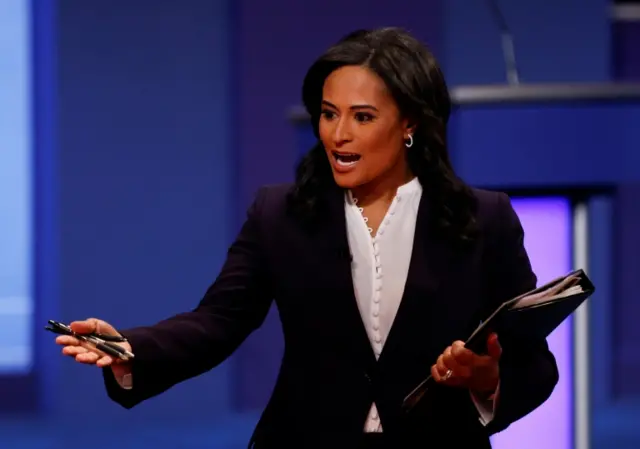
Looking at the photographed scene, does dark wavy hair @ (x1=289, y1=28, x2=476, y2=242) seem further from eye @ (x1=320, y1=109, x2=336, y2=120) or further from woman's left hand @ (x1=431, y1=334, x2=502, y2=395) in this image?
woman's left hand @ (x1=431, y1=334, x2=502, y2=395)

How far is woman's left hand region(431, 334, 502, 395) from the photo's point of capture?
1512 millimetres

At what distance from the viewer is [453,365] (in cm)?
153

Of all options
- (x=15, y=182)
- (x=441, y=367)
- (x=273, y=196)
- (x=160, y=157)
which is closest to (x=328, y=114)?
(x=273, y=196)

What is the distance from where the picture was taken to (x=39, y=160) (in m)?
4.86

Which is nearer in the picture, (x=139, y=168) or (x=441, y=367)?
(x=441, y=367)

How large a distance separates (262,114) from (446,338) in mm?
3267

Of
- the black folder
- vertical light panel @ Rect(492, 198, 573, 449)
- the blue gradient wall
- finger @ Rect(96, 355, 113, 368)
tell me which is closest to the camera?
the black folder

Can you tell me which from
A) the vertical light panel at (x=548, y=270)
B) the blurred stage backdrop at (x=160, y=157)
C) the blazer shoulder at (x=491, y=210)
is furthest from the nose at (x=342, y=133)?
the blurred stage backdrop at (x=160, y=157)

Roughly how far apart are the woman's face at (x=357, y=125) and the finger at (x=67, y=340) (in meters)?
0.42

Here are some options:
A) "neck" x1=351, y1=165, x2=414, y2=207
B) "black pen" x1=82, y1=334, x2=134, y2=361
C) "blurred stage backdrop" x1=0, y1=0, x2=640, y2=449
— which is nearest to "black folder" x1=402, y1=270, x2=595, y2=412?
"neck" x1=351, y1=165, x2=414, y2=207

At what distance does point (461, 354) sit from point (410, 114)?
A: 1.25 feet

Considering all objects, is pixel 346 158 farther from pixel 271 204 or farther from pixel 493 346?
pixel 493 346

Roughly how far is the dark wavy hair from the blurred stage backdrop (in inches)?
113

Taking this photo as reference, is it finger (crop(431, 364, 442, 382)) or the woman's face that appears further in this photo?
the woman's face
